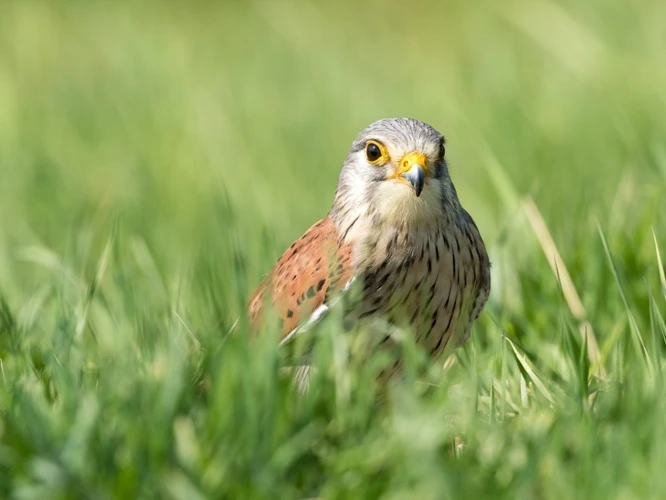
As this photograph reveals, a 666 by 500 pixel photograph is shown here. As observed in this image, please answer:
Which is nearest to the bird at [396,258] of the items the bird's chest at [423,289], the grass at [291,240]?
the bird's chest at [423,289]

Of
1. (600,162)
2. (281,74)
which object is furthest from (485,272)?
(281,74)

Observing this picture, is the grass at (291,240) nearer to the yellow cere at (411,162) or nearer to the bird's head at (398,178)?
the bird's head at (398,178)

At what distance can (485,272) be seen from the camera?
4348 mm

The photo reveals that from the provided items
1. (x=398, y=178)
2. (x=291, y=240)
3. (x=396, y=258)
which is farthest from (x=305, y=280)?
(x=291, y=240)

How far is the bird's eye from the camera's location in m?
4.44

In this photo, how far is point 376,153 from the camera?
4.47 meters

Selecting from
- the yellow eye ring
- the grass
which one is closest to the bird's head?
the yellow eye ring

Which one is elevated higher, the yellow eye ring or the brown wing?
the yellow eye ring

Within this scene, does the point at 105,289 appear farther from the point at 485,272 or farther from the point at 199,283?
the point at 485,272

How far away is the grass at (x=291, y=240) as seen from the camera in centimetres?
285

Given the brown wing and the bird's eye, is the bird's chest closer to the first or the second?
the brown wing

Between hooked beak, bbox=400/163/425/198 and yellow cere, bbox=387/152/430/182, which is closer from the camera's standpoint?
hooked beak, bbox=400/163/425/198

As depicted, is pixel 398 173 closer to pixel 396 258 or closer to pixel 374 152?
pixel 374 152

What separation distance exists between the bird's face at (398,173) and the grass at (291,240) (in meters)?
0.48
